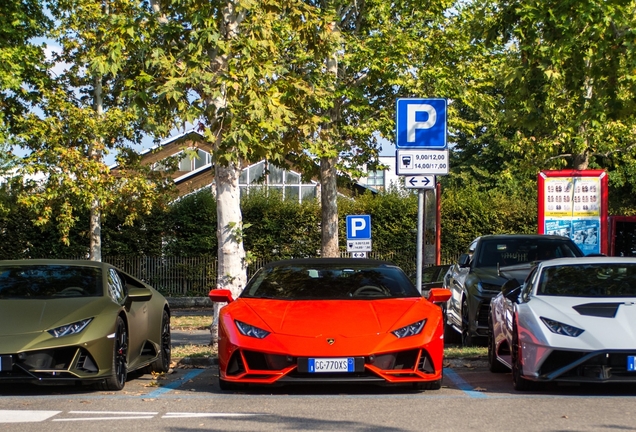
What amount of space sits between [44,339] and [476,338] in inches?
362

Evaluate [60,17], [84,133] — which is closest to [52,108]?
[84,133]

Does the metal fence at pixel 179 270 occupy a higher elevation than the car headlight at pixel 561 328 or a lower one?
lower

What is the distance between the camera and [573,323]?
9.49m

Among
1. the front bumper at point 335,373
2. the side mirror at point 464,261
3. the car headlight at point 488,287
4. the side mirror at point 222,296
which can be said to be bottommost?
the front bumper at point 335,373

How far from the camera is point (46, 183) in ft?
97.1

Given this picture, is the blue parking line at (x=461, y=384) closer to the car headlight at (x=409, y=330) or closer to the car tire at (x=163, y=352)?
the car headlight at (x=409, y=330)

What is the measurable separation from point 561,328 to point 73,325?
14.9ft

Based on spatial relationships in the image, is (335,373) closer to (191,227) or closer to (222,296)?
(222,296)

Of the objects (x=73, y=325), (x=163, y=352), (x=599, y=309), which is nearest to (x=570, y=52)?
(x=599, y=309)

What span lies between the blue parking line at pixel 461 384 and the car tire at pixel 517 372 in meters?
0.38

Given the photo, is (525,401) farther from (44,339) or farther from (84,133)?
(84,133)

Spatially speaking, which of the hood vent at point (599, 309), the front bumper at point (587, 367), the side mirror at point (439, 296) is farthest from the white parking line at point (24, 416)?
the hood vent at point (599, 309)

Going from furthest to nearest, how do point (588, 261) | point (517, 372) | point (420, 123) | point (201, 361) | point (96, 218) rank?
point (96, 218) → point (420, 123) → point (201, 361) → point (588, 261) → point (517, 372)

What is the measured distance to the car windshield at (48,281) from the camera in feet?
35.5
